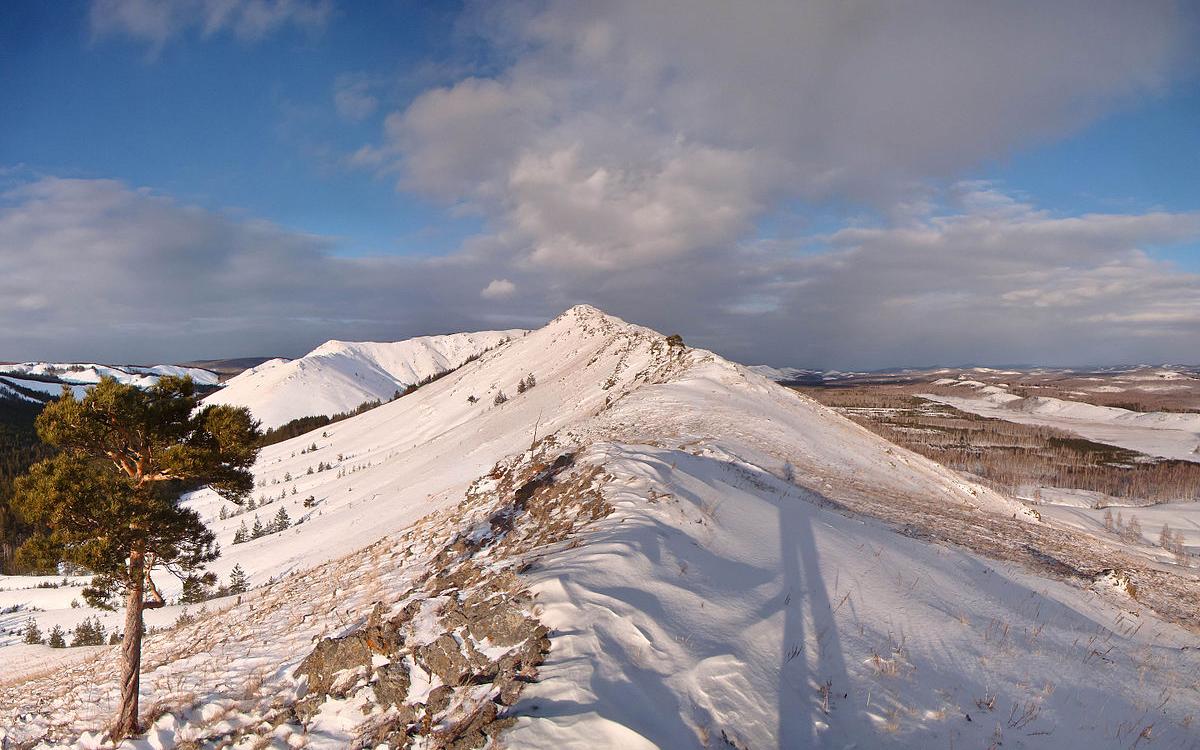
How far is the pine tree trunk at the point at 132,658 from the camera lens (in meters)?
6.68

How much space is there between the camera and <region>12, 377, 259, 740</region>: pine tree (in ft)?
22.3

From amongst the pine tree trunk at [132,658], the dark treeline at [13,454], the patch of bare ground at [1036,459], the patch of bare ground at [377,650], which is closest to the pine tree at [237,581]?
the patch of bare ground at [377,650]

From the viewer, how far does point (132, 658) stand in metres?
7.04

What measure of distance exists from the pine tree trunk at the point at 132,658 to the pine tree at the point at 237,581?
33.2ft

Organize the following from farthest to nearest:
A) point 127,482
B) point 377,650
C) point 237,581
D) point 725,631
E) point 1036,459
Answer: point 1036,459, point 237,581, point 127,482, point 377,650, point 725,631

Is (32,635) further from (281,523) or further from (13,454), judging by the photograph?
(13,454)

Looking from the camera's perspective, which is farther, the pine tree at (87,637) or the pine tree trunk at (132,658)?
the pine tree at (87,637)

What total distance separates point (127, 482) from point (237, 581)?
1399 cm

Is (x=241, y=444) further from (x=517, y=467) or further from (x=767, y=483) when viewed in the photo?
(x=767, y=483)

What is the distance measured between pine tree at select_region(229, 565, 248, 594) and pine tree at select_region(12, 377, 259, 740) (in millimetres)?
10365

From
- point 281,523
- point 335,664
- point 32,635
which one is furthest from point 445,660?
point 281,523

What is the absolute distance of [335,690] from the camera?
5801 mm

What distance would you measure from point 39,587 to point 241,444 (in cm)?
3372

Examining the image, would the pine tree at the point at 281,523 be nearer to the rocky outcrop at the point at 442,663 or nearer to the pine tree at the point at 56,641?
the pine tree at the point at 56,641
